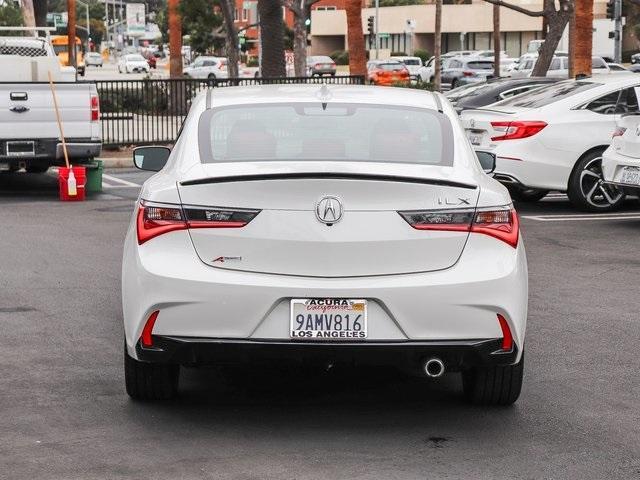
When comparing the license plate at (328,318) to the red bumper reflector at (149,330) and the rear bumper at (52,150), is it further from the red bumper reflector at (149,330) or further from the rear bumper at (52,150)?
the rear bumper at (52,150)

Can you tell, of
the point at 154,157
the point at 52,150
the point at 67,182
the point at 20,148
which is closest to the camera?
the point at 154,157

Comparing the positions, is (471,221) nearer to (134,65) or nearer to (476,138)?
(476,138)

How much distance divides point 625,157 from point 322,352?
8.71m

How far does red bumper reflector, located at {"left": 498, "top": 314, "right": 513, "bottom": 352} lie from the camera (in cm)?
620

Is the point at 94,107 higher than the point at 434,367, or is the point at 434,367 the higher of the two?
the point at 94,107

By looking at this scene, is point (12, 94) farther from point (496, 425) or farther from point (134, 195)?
point (496, 425)

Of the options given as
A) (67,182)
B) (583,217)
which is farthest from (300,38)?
(583,217)

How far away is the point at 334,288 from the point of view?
19.7 feet

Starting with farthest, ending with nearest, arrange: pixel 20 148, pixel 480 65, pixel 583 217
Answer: pixel 480 65, pixel 20 148, pixel 583 217

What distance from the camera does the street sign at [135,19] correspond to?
503 ft

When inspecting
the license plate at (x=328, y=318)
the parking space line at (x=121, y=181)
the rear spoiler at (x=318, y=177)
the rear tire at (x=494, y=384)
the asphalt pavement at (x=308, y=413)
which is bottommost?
the parking space line at (x=121, y=181)

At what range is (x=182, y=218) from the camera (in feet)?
20.2

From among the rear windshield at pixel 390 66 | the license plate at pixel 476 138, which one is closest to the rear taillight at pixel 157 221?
the license plate at pixel 476 138

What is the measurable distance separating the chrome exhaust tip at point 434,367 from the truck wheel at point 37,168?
12.8m
